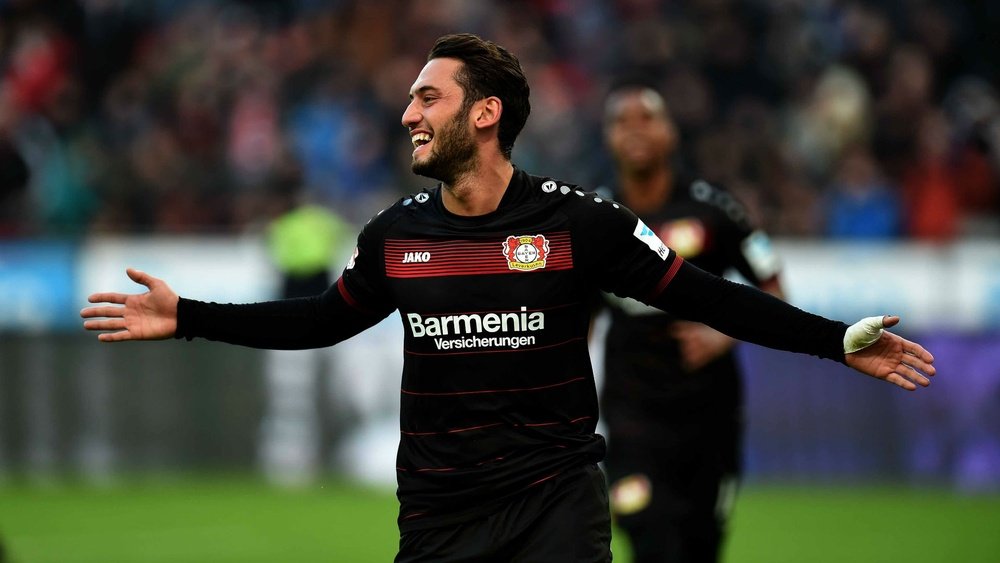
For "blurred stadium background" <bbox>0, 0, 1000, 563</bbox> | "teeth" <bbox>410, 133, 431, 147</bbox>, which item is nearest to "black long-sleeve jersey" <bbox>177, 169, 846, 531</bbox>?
"teeth" <bbox>410, 133, 431, 147</bbox>

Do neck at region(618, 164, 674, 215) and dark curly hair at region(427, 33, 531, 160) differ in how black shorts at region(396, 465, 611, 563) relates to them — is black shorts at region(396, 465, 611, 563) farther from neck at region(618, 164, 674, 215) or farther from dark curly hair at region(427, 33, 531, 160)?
neck at region(618, 164, 674, 215)

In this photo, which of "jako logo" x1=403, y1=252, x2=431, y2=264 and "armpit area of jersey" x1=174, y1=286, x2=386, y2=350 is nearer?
"jako logo" x1=403, y1=252, x2=431, y2=264

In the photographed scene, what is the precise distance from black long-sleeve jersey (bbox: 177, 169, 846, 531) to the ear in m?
0.24

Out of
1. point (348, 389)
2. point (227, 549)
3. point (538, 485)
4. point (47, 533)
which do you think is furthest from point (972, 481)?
point (538, 485)

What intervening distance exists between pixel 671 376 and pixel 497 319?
9.67 feet

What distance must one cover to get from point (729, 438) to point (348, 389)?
795 centimetres

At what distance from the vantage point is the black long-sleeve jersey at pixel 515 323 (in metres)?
5.53

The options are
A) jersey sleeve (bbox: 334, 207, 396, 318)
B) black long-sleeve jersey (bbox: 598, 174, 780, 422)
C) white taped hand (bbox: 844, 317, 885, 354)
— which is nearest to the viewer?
white taped hand (bbox: 844, 317, 885, 354)

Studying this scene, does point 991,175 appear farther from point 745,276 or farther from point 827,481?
point 745,276

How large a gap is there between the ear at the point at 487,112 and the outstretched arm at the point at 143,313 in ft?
4.09

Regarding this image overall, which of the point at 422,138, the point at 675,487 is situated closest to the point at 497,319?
the point at 422,138

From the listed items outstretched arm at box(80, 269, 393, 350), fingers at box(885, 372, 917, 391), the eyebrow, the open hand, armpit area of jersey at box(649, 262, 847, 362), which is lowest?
fingers at box(885, 372, 917, 391)

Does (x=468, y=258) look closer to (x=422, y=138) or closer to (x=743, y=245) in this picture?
(x=422, y=138)

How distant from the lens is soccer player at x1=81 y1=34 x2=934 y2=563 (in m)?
5.51
